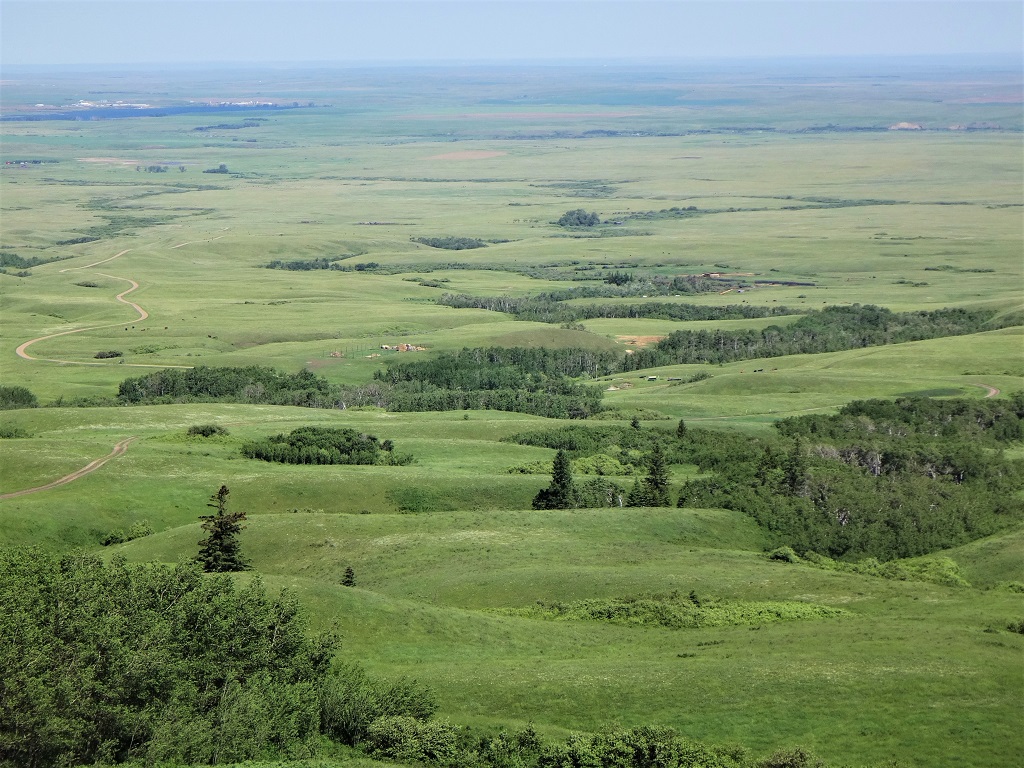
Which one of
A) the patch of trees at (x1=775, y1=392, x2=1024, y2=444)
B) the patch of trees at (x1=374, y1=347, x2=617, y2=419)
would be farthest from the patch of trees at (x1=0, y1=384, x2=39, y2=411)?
the patch of trees at (x1=775, y1=392, x2=1024, y2=444)

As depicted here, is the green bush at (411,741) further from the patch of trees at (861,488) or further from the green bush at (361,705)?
the patch of trees at (861,488)

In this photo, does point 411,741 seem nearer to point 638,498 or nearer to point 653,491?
point 638,498

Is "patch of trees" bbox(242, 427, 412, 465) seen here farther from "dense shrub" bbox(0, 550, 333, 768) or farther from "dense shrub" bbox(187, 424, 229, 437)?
"dense shrub" bbox(0, 550, 333, 768)

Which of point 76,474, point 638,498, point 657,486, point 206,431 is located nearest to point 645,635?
point 638,498

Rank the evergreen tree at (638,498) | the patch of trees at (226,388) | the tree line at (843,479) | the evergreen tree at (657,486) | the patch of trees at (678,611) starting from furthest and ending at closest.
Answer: the patch of trees at (226,388)
the evergreen tree at (638,498)
the evergreen tree at (657,486)
the tree line at (843,479)
the patch of trees at (678,611)

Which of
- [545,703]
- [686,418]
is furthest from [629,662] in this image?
[686,418]

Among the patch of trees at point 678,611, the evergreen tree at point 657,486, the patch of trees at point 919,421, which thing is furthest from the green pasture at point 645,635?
the patch of trees at point 919,421
